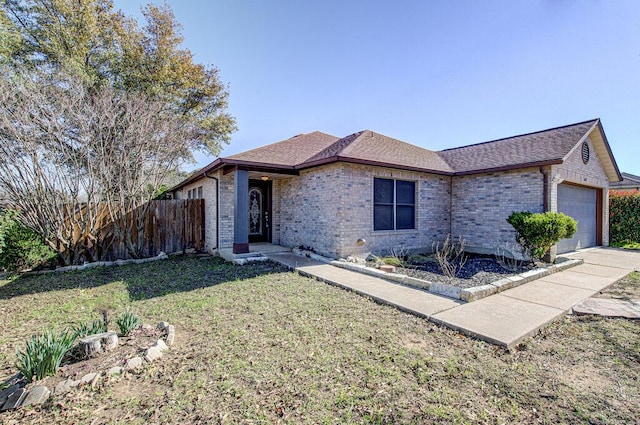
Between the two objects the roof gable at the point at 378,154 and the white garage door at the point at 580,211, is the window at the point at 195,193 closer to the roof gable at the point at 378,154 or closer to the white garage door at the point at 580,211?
the roof gable at the point at 378,154

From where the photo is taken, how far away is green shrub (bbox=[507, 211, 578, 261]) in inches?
291

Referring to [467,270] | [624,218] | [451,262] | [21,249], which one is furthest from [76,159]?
[624,218]

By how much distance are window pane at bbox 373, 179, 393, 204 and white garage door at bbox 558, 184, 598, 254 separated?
18.8 ft

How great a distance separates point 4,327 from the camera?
411 centimetres

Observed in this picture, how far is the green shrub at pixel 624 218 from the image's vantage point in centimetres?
1245

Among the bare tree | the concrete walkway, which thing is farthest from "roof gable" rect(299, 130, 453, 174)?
the bare tree

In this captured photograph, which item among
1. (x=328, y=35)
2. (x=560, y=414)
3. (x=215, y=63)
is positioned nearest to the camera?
(x=560, y=414)

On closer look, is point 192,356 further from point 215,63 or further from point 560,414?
point 215,63

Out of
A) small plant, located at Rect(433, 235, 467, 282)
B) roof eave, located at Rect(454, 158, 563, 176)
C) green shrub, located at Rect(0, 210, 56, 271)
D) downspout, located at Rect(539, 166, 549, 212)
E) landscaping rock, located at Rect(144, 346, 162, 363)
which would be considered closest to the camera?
landscaping rock, located at Rect(144, 346, 162, 363)

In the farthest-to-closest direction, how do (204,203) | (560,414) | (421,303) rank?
(204,203) → (421,303) → (560,414)

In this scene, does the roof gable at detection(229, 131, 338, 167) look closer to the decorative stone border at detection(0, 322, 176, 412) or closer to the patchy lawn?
the patchy lawn

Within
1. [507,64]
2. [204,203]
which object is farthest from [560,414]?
[204,203]

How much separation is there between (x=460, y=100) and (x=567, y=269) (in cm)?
704

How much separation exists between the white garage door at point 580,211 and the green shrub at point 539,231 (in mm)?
2848
